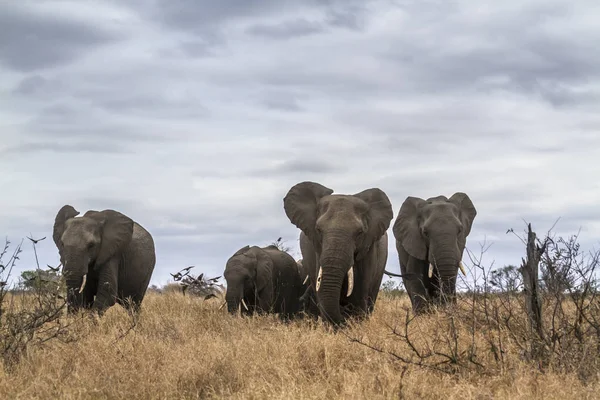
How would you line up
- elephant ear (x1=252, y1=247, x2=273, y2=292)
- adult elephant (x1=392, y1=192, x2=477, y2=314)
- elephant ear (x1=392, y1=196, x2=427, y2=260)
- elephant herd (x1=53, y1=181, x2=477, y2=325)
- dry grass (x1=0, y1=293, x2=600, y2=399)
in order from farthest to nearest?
elephant ear (x1=252, y1=247, x2=273, y2=292) < elephant ear (x1=392, y1=196, x2=427, y2=260) < adult elephant (x1=392, y1=192, x2=477, y2=314) < elephant herd (x1=53, y1=181, x2=477, y2=325) < dry grass (x1=0, y1=293, x2=600, y2=399)

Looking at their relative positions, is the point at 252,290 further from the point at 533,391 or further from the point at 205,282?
the point at 533,391

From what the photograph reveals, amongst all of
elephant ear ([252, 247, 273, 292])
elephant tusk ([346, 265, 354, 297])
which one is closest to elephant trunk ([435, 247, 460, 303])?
elephant tusk ([346, 265, 354, 297])

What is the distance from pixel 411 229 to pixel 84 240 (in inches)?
240

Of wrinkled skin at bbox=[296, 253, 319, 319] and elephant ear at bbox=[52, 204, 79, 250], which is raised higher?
elephant ear at bbox=[52, 204, 79, 250]

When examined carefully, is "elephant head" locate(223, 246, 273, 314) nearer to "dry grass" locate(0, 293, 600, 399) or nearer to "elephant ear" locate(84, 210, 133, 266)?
"elephant ear" locate(84, 210, 133, 266)

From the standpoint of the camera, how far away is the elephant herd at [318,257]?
13016mm

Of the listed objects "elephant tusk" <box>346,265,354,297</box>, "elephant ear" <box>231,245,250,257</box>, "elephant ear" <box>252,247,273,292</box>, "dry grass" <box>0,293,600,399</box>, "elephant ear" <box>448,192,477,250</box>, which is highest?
"elephant ear" <box>448,192,477,250</box>

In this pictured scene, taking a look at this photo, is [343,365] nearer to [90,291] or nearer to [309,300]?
[309,300]

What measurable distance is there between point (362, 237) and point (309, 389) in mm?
5581

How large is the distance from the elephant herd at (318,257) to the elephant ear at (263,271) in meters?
0.02

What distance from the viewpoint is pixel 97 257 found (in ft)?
53.9

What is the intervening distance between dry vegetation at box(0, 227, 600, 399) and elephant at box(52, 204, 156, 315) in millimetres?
4822

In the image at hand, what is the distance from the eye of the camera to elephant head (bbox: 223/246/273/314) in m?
17.0

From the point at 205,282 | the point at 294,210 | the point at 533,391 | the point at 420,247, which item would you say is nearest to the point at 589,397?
the point at 533,391
